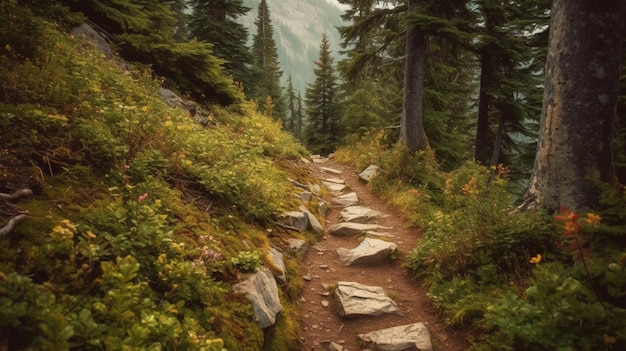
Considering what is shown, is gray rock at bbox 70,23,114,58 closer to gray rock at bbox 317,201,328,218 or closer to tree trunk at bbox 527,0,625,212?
gray rock at bbox 317,201,328,218

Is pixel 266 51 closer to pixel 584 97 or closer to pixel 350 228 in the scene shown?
pixel 350 228

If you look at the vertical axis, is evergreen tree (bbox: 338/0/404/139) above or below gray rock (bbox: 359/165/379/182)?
above

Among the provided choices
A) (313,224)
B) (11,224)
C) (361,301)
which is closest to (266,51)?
(313,224)

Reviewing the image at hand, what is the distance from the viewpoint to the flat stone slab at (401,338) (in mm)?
3828

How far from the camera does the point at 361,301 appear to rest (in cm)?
482

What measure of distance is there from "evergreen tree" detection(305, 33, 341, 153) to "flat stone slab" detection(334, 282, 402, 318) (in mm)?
20946

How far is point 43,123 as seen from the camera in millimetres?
3715

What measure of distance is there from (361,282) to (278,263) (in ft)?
5.15

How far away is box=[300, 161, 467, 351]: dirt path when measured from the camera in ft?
13.5

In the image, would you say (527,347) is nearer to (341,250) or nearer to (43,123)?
(341,250)

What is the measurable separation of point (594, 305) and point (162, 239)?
11.8ft

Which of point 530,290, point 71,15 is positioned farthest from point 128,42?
point 530,290

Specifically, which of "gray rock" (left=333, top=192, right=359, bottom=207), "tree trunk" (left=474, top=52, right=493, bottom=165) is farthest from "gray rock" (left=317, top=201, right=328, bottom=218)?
"tree trunk" (left=474, top=52, right=493, bottom=165)

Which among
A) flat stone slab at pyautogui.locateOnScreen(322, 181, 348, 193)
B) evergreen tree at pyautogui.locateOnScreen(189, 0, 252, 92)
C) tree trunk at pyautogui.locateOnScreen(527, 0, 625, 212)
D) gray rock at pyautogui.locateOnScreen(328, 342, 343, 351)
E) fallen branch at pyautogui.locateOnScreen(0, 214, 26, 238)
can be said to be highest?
evergreen tree at pyautogui.locateOnScreen(189, 0, 252, 92)
